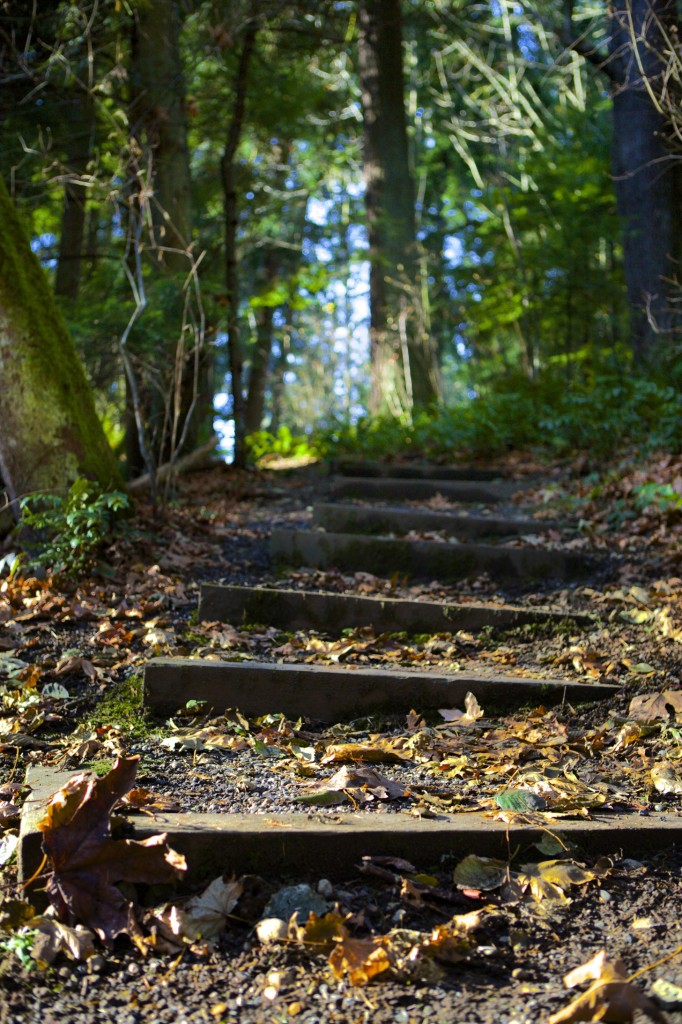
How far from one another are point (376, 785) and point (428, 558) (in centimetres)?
244

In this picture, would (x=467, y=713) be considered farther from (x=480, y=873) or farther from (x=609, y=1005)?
(x=609, y=1005)

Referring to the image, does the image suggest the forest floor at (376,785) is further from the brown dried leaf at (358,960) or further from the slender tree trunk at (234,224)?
the slender tree trunk at (234,224)

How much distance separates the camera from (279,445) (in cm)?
1041

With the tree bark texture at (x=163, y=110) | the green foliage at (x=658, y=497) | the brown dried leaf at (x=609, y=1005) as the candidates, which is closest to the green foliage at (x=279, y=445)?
the tree bark texture at (x=163, y=110)

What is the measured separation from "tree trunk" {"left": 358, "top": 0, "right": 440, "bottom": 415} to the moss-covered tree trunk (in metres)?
6.31

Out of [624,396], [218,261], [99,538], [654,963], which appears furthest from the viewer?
[218,261]

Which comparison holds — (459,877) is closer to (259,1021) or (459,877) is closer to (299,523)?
(259,1021)

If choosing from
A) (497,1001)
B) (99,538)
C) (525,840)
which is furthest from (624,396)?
(497,1001)

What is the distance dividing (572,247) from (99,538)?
22.2ft

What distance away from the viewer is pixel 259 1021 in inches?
68.9

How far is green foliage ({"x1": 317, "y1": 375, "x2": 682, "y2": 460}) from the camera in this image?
6.53 meters

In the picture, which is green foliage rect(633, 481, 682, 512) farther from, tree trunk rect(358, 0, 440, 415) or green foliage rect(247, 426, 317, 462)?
tree trunk rect(358, 0, 440, 415)

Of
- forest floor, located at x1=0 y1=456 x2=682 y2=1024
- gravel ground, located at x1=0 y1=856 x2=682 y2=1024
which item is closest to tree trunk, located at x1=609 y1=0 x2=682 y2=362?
forest floor, located at x1=0 y1=456 x2=682 y2=1024

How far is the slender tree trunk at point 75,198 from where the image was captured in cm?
878
